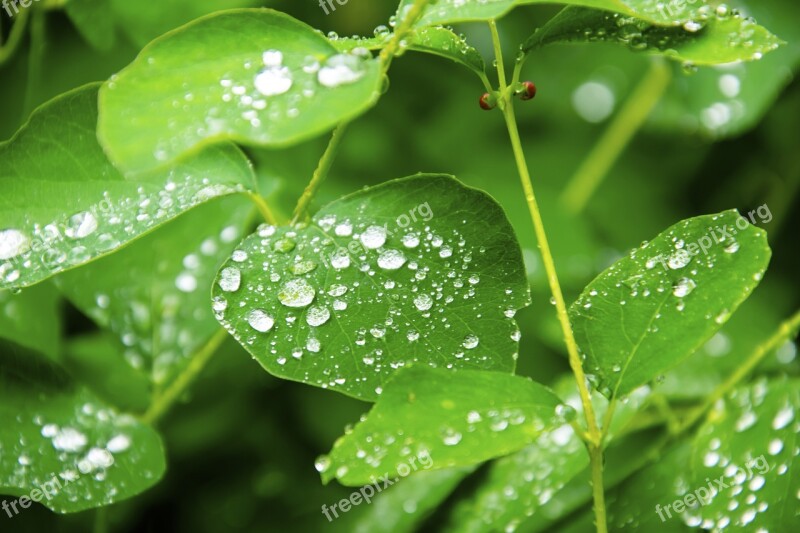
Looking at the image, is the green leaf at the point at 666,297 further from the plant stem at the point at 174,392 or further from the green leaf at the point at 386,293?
the plant stem at the point at 174,392

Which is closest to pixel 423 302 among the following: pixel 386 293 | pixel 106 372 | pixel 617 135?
pixel 386 293

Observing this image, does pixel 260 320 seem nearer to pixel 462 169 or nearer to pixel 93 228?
pixel 93 228

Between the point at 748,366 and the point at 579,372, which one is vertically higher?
the point at 579,372

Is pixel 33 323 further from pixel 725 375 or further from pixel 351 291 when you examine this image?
pixel 725 375

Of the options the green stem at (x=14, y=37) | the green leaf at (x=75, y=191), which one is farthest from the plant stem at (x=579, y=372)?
the green stem at (x=14, y=37)

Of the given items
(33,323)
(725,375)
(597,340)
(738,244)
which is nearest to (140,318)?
(33,323)

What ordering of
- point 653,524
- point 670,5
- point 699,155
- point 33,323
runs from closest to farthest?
point 670,5
point 653,524
point 33,323
point 699,155

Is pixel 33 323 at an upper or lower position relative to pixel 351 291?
lower
